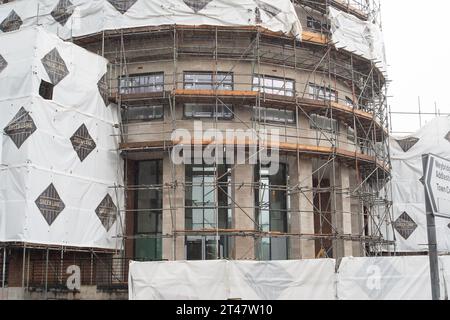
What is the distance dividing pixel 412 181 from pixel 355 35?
995 cm

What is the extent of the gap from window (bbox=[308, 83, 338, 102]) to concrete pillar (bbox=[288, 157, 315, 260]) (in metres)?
3.17

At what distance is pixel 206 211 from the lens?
2522 centimetres

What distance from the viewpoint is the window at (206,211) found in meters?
24.9

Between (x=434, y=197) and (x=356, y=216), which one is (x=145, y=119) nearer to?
(x=356, y=216)

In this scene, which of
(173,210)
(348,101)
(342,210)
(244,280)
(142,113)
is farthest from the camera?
(348,101)

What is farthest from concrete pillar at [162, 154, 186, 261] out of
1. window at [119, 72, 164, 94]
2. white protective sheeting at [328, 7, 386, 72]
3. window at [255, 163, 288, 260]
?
white protective sheeting at [328, 7, 386, 72]

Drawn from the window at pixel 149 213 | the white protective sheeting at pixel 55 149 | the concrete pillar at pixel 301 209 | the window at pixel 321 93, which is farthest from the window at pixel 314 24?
the white protective sheeting at pixel 55 149

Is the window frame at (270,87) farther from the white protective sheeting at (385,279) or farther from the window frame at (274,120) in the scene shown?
the white protective sheeting at (385,279)

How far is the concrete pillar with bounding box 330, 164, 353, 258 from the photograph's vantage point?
1051 inches

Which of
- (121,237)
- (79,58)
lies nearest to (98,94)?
(79,58)

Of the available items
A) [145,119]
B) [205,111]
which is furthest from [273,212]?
[145,119]

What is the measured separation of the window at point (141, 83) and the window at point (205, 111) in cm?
152
